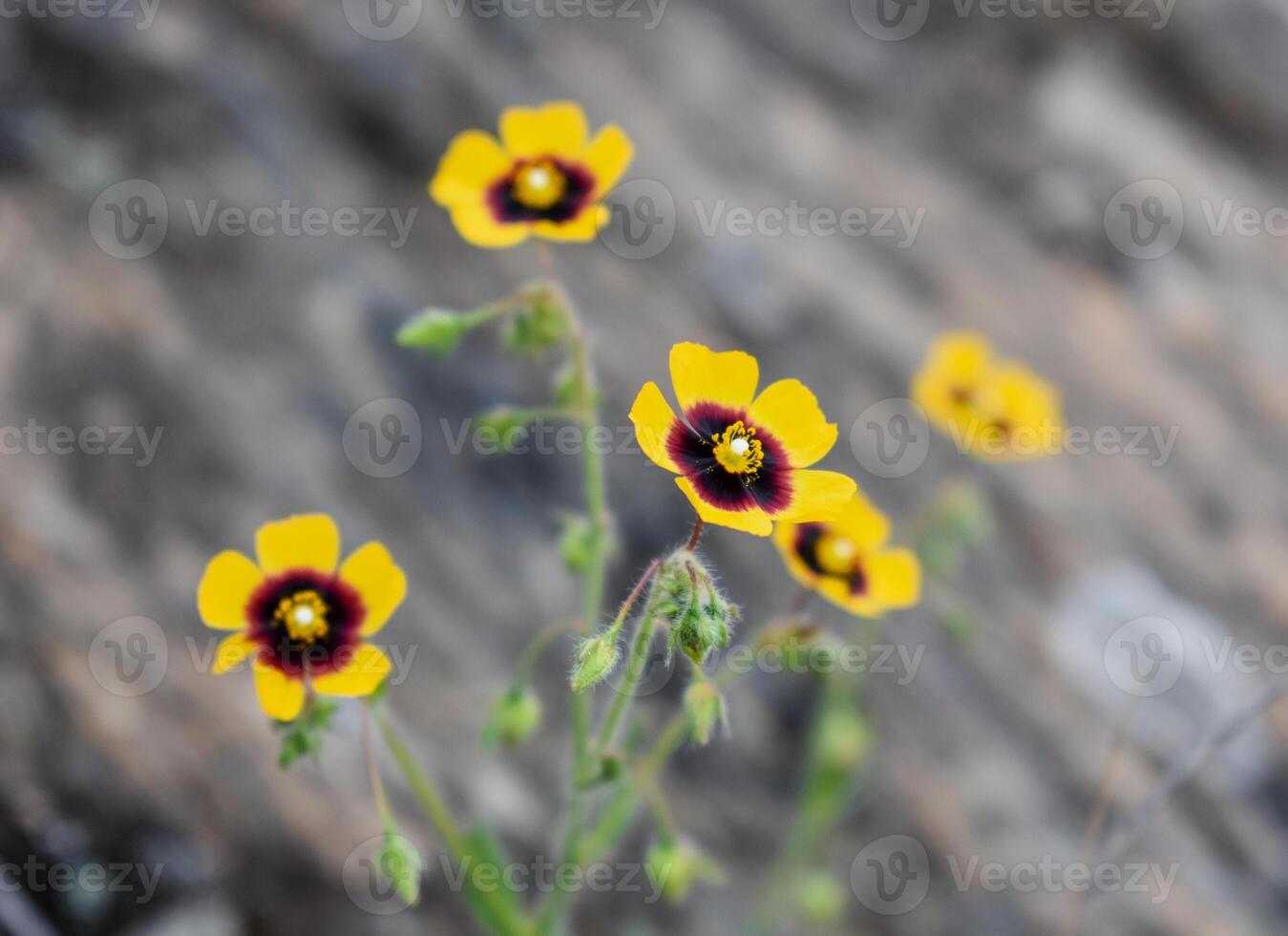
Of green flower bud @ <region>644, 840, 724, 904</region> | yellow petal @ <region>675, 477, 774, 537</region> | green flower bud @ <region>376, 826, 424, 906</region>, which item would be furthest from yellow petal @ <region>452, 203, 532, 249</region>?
green flower bud @ <region>644, 840, 724, 904</region>

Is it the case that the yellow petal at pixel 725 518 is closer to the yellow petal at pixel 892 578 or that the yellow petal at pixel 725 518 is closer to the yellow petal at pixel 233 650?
the yellow petal at pixel 892 578

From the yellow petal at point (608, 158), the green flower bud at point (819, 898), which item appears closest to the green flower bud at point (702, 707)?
the yellow petal at point (608, 158)

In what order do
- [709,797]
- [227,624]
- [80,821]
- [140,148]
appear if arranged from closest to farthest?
[227,624]
[80,821]
[709,797]
[140,148]

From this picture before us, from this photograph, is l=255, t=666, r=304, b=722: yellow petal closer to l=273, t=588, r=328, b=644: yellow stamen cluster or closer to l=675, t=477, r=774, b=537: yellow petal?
l=273, t=588, r=328, b=644: yellow stamen cluster

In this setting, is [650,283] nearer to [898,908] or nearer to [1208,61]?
[898,908]

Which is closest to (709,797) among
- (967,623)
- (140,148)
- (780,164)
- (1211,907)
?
(967,623)

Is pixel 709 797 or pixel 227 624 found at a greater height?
pixel 227 624

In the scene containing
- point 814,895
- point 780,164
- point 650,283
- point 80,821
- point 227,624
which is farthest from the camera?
point 780,164
